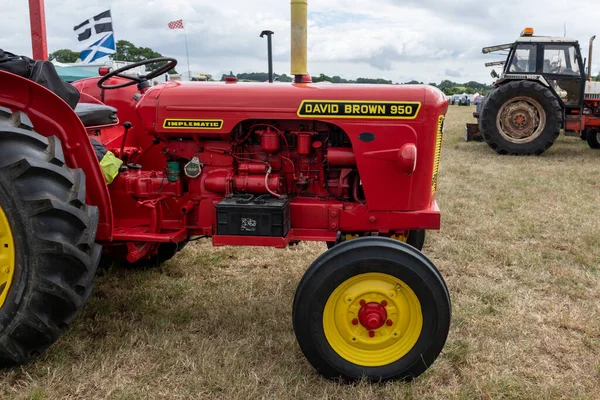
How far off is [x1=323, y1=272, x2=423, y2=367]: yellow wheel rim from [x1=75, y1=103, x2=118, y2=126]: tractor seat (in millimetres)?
1811

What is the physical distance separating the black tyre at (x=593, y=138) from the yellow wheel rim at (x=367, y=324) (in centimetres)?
980

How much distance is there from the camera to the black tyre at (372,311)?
2236mm

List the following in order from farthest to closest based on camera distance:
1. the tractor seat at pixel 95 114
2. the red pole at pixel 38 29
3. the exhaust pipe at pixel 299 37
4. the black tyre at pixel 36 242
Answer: the tractor seat at pixel 95 114
the red pole at pixel 38 29
the exhaust pipe at pixel 299 37
the black tyre at pixel 36 242

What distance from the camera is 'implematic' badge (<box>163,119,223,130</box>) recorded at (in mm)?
2648

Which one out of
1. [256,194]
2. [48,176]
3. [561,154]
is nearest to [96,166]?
[48,176]

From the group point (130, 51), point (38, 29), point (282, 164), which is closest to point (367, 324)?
point (282, 164)

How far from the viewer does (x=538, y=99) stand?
364 inches

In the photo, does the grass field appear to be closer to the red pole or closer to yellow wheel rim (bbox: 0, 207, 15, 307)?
yellow wheel rim (bbox: 0, 207, 15, 307)

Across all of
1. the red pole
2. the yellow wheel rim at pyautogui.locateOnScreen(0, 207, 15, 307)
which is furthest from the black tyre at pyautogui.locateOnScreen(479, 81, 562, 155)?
the yellow wheel rim at pyautogui.locateOnScreen(0, 207, 15, 307)

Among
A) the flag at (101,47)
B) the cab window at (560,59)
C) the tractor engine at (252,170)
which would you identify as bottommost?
the tractor engine at (252,170)

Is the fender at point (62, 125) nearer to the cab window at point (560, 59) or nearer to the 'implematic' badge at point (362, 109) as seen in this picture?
the 'implematic' badge at point (362, 109)

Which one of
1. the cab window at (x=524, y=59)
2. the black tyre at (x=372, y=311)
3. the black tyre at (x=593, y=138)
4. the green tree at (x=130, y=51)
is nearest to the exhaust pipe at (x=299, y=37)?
the black tyre at (x=372, y=311)

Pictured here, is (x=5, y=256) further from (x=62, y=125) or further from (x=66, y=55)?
(x=66, y=55)

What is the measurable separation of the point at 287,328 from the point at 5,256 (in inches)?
55.9
